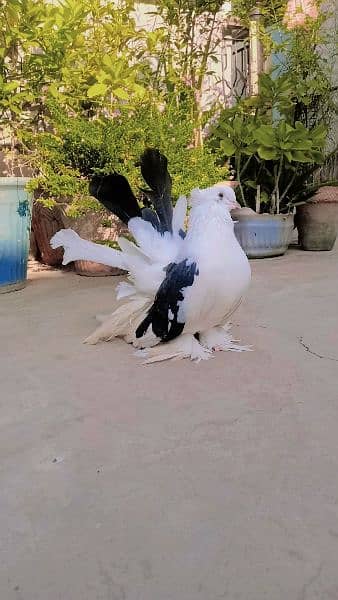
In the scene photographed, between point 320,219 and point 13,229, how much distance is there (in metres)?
2.34

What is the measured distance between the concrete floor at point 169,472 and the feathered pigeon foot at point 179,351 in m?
0.05

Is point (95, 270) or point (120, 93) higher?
point (120, 93)

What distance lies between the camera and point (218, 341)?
2.14m

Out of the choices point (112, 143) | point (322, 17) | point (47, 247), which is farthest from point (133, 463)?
point (322, 17)

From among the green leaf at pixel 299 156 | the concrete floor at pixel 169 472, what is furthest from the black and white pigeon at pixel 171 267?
the green leaf at pixel 299 156

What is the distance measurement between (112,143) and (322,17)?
2213 millimetres

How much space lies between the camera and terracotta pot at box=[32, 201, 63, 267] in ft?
12.9

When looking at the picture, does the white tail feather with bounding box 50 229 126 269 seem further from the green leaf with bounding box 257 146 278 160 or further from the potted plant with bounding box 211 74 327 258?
the green leaf with bounding box 257 146 278 160

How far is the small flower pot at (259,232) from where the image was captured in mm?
4211

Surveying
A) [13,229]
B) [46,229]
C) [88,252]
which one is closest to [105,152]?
[13,229]

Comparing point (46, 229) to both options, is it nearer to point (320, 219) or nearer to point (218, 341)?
point (320, 219)

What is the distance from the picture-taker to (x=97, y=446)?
141 centimetres

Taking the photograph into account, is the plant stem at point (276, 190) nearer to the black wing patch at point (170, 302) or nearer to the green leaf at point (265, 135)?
the green leaf at point (265, 135)

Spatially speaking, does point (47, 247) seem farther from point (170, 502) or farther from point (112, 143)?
point (170, 502)
